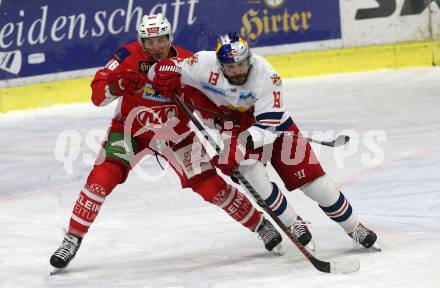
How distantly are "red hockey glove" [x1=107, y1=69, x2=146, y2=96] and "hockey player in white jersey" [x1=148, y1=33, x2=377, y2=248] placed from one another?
0.31 feet

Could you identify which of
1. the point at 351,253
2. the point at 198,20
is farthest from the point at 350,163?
the point at 198,20

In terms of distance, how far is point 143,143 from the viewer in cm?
540

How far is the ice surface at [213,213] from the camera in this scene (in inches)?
193

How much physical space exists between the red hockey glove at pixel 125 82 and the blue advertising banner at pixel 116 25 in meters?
5.03

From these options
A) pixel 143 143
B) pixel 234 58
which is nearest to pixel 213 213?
pixel 143 143

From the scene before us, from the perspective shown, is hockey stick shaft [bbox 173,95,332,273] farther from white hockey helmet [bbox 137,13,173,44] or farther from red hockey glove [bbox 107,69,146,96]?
white hockey helmet [bbox 137,13,173,44]

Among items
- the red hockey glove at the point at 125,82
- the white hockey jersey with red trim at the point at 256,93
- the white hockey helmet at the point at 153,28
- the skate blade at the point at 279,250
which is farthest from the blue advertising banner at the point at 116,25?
the skate blade at the point at 279,250

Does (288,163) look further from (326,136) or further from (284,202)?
(326,136)

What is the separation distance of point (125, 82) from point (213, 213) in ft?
4.62

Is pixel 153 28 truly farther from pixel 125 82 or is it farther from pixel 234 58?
pixel 234 58

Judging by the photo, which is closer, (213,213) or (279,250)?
(279,250)

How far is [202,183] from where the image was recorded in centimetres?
525

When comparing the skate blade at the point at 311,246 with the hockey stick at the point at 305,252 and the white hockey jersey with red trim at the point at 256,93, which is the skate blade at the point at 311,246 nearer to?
the hockey stick at the point at 305,252

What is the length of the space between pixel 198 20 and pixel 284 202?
5620 mm
